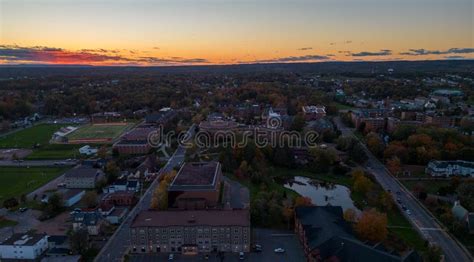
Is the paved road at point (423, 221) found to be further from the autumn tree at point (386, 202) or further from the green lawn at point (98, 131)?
the green lawn at point (98, 131)

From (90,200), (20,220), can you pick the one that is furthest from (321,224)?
(20,220)

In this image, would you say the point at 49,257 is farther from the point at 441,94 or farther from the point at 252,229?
the point at 441,94

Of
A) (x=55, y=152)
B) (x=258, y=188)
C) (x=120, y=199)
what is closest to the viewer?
(x=120, y=199)

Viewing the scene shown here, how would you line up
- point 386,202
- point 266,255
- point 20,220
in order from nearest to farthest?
1. point 266,255
2. point 20,220
3. point 386,202

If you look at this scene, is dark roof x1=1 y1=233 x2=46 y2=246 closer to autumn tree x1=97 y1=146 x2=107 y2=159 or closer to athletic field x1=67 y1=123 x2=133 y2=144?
autumn tree x1=97 y1=146 x2=107 y2=159

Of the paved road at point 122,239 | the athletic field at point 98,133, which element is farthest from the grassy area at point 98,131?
the paved road at point 122,239

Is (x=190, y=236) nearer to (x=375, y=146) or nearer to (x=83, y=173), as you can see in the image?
(x=83, y=173)

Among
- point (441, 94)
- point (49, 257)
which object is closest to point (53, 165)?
point (49, 257)
